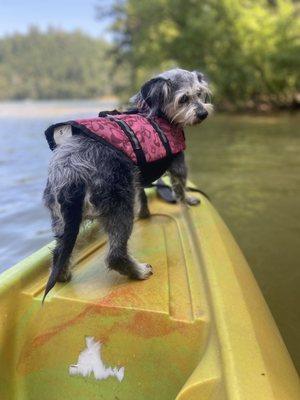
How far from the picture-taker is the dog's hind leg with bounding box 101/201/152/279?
8.84 ft

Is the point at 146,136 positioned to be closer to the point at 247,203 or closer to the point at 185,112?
the point at 185,112

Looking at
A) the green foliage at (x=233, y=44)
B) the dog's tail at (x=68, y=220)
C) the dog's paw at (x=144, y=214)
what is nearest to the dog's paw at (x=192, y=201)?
the dog's paw at (x=144, y=214)

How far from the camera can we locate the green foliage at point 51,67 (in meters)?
129

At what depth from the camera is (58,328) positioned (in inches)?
97.6

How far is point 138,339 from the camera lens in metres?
2.36

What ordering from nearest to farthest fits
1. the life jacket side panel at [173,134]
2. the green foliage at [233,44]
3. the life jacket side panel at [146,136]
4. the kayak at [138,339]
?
the kayak at [138,339] < the life jacket side panel at [146,136] < the life jacket side panel at [173,134] < the green foliage at [233,44]

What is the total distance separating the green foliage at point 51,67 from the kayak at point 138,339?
11079 cm

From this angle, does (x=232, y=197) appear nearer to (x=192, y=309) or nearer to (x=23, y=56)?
(x=192, y=309)

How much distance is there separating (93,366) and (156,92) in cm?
185

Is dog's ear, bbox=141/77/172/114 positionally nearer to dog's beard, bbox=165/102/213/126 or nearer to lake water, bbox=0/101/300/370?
dog's beard, bbox=165/102/213/126

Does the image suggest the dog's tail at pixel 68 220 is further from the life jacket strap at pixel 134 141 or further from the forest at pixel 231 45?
the forest at pixel 231 45

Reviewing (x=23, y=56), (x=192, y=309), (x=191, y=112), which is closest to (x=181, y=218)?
(x=191, y=112)

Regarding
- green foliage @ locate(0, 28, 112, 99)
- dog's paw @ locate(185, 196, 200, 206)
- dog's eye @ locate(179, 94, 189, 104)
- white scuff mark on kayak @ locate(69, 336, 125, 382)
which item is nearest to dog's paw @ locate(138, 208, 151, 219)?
dog's paw @ locate(185, 196, 200, 206)

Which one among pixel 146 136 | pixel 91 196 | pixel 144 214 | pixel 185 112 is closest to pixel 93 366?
pixel 91 196
